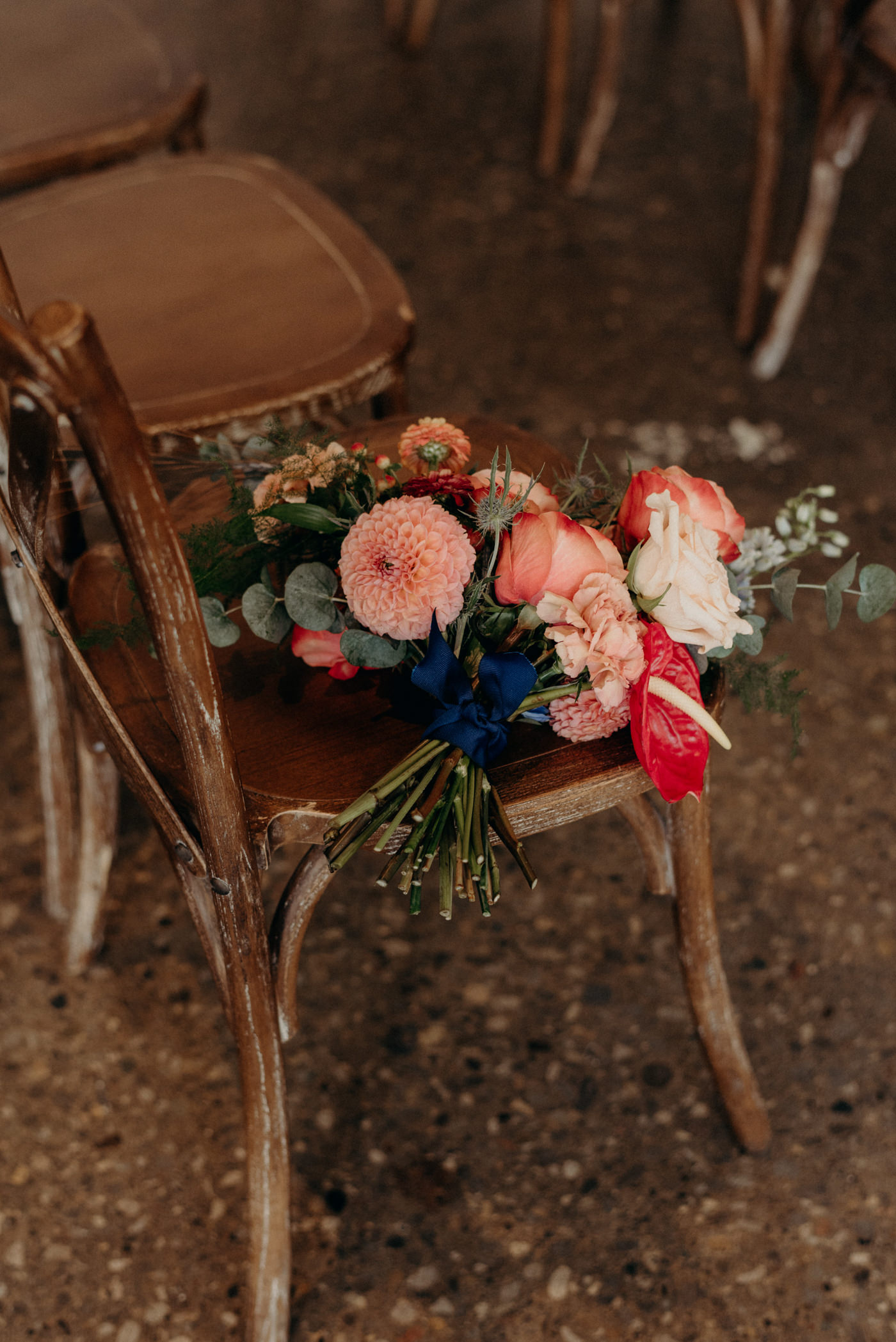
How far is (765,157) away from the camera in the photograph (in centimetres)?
203

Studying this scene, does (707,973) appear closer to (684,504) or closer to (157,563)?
(684,504)

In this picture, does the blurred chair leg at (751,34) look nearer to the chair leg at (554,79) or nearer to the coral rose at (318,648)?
the chair leg at (554,79)

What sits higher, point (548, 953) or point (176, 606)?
point (176, 606)

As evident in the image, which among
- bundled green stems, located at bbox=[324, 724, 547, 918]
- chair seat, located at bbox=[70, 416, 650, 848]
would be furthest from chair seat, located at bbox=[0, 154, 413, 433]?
bundled green stems, located at bbox=[324, 724, 547, 918]

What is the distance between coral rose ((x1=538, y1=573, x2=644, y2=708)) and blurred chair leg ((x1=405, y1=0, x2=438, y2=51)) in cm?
Result: 269

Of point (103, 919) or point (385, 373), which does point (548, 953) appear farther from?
point (385, 373)

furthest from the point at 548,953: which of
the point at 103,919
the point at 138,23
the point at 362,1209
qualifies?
the point at 138,23

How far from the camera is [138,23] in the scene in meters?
1.67

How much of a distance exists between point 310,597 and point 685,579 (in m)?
0.28

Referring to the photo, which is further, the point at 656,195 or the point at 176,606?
the point at 656,195

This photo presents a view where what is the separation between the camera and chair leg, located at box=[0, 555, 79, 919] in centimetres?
112

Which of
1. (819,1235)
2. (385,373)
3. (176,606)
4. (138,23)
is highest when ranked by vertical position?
(138,23)

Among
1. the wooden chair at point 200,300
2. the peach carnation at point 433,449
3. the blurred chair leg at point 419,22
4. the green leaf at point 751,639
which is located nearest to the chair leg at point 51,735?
the wooden chair at point 200,300

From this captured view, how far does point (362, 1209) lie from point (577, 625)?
76 cm
